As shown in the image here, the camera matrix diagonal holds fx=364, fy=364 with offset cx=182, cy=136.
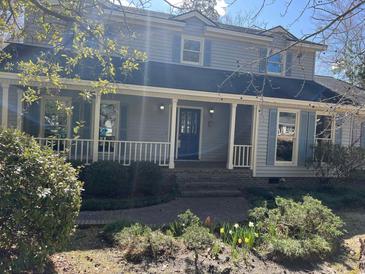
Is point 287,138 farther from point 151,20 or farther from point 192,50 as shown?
point 151,20

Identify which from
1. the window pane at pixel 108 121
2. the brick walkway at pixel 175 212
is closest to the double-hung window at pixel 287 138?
the brick walkway at pixel 175 212

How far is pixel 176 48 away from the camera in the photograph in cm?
1480

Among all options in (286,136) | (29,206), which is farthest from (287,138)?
(29,206)

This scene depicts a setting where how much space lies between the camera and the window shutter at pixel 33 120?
1208cm

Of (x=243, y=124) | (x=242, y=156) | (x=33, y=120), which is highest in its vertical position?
(x=243, y=124)

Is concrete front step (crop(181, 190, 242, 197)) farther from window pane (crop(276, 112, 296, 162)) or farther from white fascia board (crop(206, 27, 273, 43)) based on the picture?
white fascia board (crop(206, 27, 273, 43))

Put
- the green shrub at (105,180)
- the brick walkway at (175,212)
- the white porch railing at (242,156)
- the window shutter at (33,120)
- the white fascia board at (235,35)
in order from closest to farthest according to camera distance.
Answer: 1. the brick walkway at (175,212)
2. the green shrub at (105,180)
3. the window shutter at (33,120)
4. the white porch railing at (242,156)
5. the white fascia board at (235,35)

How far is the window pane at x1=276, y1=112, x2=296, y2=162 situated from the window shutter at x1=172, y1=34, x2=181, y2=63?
187 inches

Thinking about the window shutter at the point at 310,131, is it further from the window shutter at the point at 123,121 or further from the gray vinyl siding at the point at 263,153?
the window shutter at the point at 123,121

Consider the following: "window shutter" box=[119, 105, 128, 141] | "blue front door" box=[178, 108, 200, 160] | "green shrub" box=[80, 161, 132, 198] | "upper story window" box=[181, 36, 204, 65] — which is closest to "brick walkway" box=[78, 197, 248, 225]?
"green shrub" box=[80, 161, 132, 198]

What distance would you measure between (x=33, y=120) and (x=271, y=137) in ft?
27.6

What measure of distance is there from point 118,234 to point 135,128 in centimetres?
765

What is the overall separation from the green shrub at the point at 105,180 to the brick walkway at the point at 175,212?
0.98 m

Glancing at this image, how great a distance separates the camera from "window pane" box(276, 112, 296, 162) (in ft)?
45.2
